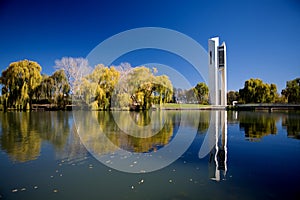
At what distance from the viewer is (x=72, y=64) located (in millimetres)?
36062

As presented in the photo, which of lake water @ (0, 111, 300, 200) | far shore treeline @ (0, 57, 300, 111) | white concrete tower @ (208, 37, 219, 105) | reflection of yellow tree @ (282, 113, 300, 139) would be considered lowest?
lake water @ (0, 111, 300, 200)

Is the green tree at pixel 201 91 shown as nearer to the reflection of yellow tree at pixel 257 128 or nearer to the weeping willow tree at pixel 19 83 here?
the weeping willow tree at pixel 19 83

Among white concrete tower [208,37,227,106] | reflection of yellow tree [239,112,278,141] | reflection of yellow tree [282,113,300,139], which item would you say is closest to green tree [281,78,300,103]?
white concrete tower [208,37,227,106]

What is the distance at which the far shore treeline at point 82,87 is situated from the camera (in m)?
27.3

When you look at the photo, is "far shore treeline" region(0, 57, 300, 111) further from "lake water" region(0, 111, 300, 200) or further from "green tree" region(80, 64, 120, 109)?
"lake water" region(0, 111, 300, 200)

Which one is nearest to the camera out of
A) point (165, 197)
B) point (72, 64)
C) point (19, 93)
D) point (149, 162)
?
point (165, 197)

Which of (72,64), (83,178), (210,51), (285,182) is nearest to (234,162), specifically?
(285,182)

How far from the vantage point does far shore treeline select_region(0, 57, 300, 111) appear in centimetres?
2731

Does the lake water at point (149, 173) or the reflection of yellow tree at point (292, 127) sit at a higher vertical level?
the reflection of yellow tree at point (292, 127)

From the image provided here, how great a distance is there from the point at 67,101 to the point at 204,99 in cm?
4441

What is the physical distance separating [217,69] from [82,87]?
109 ft

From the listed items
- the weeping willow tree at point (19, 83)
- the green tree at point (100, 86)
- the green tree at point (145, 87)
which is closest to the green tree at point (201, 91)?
the green tree at point (145, 87)

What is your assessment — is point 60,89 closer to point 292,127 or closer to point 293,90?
point 292,127

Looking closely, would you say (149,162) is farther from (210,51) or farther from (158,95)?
(210,51)
